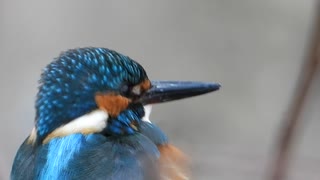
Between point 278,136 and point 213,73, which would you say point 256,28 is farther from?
point 278,136

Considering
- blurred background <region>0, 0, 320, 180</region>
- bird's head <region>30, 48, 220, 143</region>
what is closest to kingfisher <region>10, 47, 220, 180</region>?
bird's head <region>30, 48, 220, 143</region>

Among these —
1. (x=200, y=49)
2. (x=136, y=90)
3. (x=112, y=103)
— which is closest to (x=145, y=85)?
(x=136, y=90)

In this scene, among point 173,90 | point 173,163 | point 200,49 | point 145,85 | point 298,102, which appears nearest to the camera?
point 298,102

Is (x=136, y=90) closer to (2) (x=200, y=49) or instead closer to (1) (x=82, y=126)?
(1) (x=82, y=126)

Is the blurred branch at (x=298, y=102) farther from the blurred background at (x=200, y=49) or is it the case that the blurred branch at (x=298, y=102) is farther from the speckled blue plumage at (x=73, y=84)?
→ the blurred background at (x=200, y=49)

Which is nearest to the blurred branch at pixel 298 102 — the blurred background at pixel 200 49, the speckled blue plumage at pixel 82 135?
the speckled blue plumage at pixel 82 135

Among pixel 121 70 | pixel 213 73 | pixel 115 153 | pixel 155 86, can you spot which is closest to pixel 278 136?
pixel 115 153
